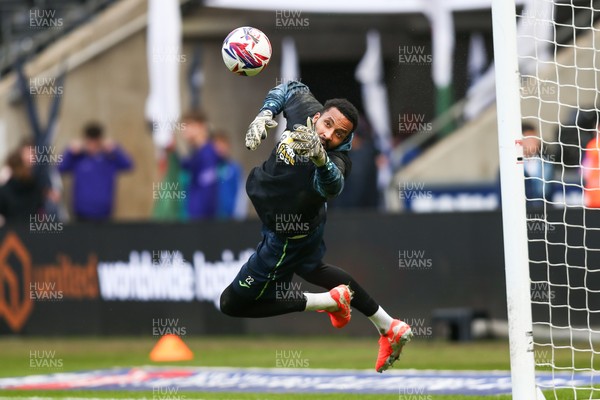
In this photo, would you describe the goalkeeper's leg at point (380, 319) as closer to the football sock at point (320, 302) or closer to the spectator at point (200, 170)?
the football sock at point (320, 302)

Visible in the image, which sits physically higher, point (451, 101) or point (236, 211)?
point (451, 101)

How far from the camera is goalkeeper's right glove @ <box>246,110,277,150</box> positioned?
7.95m

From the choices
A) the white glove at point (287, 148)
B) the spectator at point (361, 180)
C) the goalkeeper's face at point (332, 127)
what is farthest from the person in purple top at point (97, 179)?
the white glove at point (287, 148)

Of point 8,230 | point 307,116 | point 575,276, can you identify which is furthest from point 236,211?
point 307,116

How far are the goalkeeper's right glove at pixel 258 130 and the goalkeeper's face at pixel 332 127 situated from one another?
1.29 feet

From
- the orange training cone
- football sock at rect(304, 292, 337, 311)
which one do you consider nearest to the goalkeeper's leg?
football sock at rect(304, 292, 337, 311)

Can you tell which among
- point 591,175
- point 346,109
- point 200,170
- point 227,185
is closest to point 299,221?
point 346,109

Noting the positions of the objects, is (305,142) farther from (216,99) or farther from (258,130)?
(216,99)

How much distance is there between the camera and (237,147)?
21031 millimetres

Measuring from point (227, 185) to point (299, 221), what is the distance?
7.71m

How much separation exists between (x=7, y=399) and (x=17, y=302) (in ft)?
21.6

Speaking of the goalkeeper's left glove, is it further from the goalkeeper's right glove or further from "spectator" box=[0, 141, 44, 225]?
"spectator" box=[0, 141, 44, 225]

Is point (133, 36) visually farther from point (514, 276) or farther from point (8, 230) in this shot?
point (514, 276)

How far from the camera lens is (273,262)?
9086 mm
